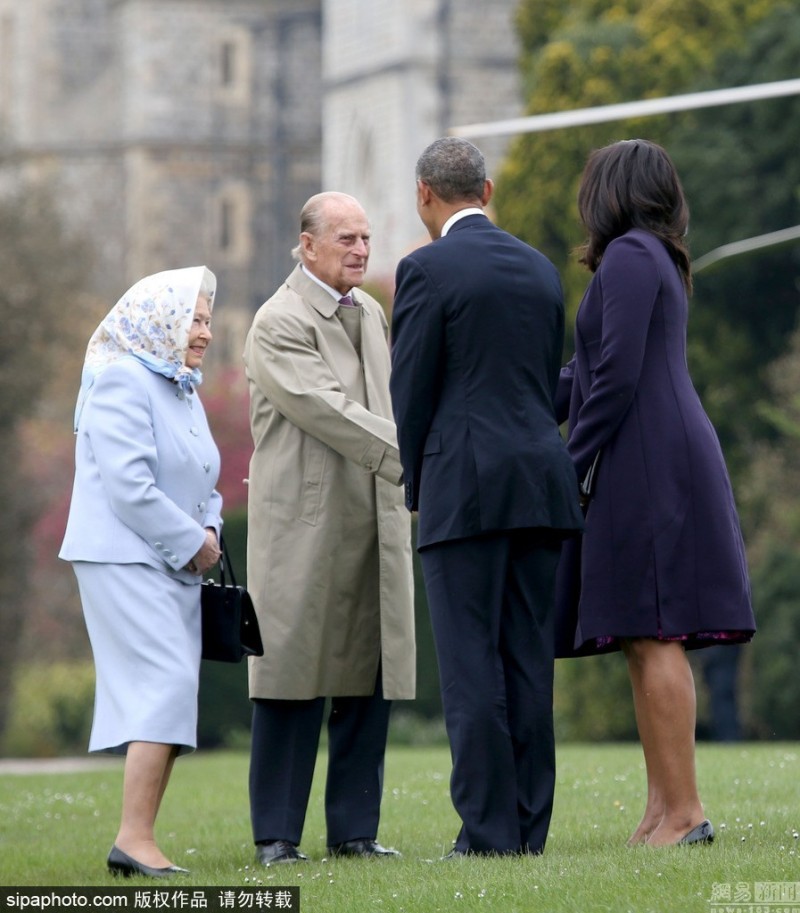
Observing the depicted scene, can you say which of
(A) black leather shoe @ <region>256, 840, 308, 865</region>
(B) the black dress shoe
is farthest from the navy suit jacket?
(B) the black dress shoe

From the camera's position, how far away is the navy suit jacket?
6191 millimetres

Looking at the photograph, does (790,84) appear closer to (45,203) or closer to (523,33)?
(523,33)

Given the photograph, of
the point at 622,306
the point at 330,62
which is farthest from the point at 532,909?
the point at 330,62

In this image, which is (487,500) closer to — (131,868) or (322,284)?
(322,284)

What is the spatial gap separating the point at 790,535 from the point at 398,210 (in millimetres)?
23095

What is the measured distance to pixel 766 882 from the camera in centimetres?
534

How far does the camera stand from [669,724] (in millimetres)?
6238

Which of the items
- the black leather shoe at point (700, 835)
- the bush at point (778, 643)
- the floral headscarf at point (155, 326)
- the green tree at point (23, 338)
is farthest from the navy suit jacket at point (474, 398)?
the green tree at point (23, 338)

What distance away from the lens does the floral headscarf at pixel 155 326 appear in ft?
21.6

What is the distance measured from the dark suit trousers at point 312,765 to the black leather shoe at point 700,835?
107cm

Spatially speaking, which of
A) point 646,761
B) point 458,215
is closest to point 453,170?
point 458,215

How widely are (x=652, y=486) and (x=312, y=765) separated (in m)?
1.46

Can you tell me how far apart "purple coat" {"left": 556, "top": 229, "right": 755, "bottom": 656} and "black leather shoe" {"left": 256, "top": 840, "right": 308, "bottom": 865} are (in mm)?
1145

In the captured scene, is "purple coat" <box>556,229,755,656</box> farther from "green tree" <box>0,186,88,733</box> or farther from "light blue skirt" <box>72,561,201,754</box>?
"green tree" <box>0,186,88,733</box>
